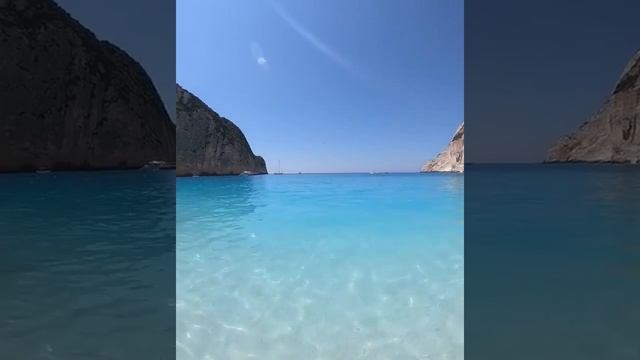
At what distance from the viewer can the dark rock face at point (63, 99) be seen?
72.4 m

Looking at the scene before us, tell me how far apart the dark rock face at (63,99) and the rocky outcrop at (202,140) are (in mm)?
14726

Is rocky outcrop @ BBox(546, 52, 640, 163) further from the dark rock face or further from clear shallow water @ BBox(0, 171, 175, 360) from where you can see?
clear shallow water @ BBox(0, 171, 175, 360)

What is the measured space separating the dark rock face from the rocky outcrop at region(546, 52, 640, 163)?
144 m

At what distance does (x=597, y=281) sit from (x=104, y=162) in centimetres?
9849

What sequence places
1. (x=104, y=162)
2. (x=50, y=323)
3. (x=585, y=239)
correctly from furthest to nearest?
(x=104, y=162), (x=585, y=239), (x=50, y=323)

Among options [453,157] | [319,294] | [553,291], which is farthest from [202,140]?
[553,291]

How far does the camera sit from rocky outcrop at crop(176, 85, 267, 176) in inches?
4695

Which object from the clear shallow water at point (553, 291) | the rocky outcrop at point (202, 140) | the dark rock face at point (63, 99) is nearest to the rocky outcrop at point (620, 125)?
the rocky outcrop at point (202, 140)

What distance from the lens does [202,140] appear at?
12112cm

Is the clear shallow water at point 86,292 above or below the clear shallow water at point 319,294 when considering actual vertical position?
above

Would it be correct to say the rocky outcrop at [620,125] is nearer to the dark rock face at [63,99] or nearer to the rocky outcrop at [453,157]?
the rocky outcrop at [453,157]

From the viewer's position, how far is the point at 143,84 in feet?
358

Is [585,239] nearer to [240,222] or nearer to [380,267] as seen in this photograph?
[380,267]

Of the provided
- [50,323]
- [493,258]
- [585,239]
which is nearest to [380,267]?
[493,258]
